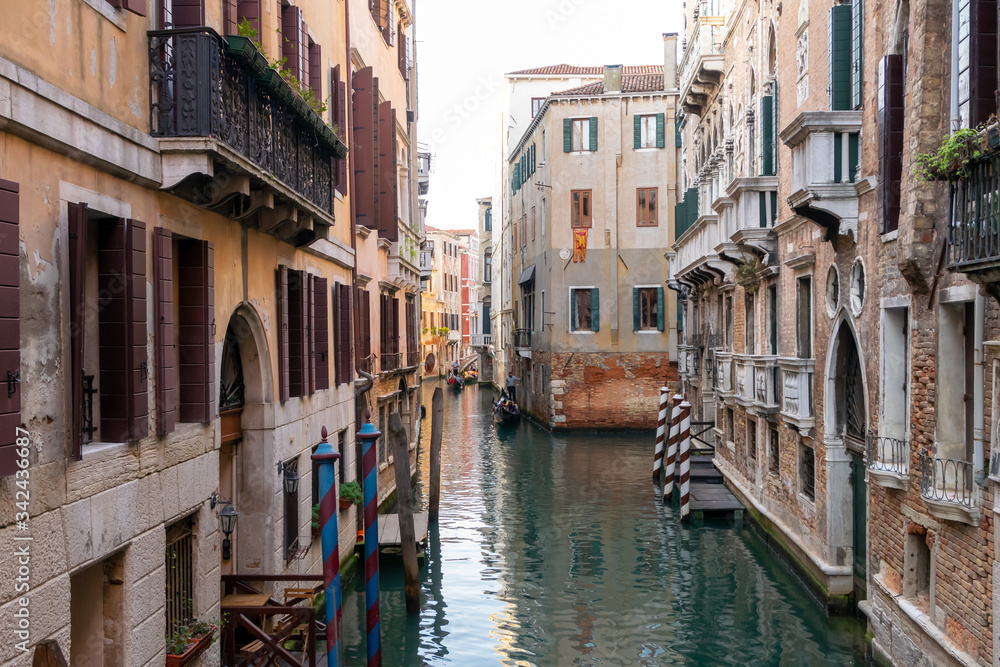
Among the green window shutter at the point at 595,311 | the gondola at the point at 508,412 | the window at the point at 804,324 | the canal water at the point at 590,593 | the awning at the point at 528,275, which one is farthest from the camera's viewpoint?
the awning at the point at 528,275

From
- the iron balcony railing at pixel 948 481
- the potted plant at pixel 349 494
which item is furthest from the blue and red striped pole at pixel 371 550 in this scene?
the iron balcony railing at pixel 948 481

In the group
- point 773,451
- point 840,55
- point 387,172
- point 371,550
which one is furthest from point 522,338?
point 371,550

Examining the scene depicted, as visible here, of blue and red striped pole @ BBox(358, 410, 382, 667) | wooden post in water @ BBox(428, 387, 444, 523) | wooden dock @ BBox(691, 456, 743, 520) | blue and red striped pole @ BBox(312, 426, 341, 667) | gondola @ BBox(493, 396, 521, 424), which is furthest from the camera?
gondola @ BBox(493, 396, 521, 424)

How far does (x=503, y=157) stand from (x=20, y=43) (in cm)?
4221

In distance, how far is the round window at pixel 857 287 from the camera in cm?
974

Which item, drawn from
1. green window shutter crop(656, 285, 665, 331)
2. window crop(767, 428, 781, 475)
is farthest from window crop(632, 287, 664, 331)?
window crop(767, 428, 781, 475)

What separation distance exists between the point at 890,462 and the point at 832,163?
3.12 m

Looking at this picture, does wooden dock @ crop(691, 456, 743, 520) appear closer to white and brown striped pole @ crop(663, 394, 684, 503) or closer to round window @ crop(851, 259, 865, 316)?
white and brown striped pole @ crop(663, 394, 684, 503)

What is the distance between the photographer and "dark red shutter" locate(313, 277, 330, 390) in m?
10.7

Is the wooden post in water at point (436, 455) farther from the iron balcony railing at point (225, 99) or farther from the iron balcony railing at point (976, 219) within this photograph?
the iron balcony railing at point (976, 219)

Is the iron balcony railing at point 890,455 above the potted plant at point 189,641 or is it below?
above

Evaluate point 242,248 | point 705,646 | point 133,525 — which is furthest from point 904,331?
point 133,525

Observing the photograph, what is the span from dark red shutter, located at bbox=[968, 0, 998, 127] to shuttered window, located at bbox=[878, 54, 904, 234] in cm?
204

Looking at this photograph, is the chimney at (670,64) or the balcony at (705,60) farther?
the chimney at (670,64)
